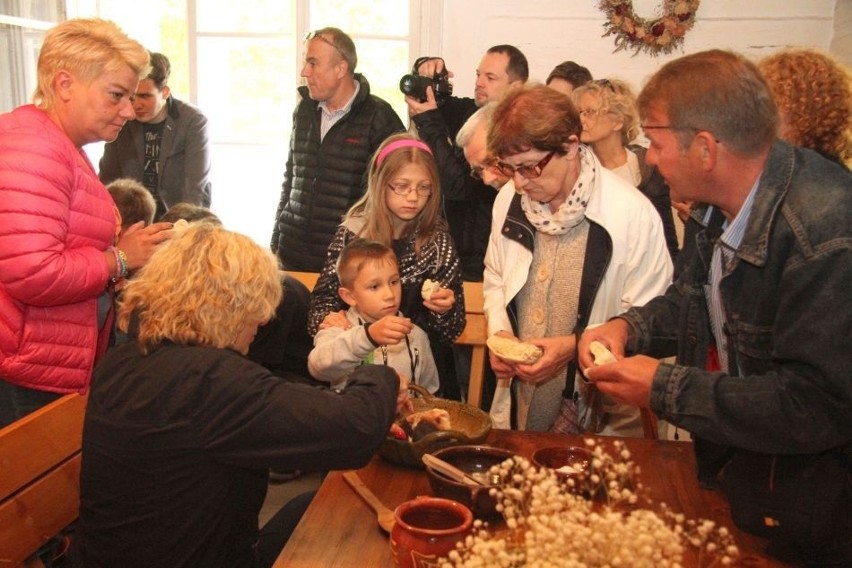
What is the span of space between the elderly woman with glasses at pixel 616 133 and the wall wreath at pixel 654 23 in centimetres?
142

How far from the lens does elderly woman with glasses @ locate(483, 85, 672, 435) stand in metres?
2.14

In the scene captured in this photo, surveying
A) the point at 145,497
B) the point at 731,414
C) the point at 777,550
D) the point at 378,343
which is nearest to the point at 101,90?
the point at 378,343

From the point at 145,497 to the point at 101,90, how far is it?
4.17ft

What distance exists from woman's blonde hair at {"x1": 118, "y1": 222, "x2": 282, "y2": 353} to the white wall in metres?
3.44

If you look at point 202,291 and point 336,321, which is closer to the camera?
point 202,291

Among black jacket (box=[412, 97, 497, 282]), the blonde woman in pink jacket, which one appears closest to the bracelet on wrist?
the blonde woman in pink jacket

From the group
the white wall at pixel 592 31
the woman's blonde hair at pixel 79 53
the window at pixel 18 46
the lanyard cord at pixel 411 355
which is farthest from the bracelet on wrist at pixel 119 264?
the white wall at pixel 592 31

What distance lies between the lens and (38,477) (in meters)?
1.81

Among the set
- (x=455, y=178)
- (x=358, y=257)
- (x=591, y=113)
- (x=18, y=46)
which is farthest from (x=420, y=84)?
(x=18, y=46)

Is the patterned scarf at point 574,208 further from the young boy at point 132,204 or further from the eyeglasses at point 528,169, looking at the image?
the young boy at point 132,204

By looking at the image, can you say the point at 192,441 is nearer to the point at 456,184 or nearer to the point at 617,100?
the point at 456,184

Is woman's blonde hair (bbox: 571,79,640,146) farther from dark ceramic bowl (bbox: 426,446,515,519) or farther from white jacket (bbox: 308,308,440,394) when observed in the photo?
dark ceramic bowl (bbox: 426,446,515,519)

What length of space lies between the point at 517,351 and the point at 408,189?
2.86 ft

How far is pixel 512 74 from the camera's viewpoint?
3945 millimetres
